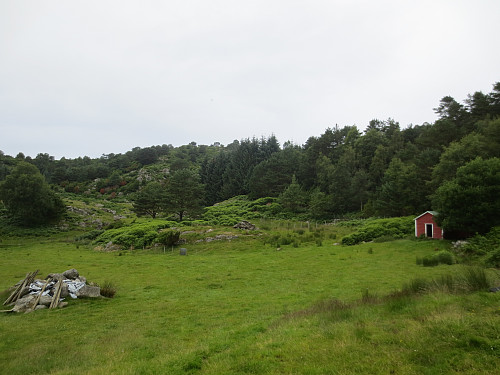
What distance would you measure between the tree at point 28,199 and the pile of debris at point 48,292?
48093 millimetres

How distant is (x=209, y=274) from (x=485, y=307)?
1510 centimetres

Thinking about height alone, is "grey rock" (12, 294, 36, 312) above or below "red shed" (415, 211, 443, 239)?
below

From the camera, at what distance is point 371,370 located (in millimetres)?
5281

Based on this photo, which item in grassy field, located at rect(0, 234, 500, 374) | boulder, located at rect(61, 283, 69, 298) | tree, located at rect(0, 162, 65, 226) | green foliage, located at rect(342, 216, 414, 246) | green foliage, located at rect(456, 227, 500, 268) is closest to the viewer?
grassy field, located at rect(0, 234, 500, 374)

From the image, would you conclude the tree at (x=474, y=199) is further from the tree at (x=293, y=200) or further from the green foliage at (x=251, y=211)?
the tree at (x=293, y=200)

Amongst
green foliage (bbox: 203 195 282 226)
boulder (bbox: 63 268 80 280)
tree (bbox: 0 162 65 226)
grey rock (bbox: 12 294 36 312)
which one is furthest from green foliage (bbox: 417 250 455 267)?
tree (bbox: 0 162 65 226)

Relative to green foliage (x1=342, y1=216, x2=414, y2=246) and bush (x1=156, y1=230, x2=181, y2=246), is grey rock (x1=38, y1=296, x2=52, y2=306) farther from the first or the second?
green foliage (x1=342, y1=216, x2=414, y2=246)

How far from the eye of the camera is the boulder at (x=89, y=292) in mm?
13875

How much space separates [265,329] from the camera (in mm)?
8383

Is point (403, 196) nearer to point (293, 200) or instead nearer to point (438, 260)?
point (293, 200)

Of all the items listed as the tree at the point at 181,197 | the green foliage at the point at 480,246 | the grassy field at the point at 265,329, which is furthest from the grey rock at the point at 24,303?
the tree at the point at 181,197

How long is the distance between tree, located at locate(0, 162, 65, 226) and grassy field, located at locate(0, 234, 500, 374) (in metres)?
42.9

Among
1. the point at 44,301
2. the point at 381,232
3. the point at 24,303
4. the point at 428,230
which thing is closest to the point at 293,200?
the point at 381,232

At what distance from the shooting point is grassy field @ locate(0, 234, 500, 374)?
5.75 meters
